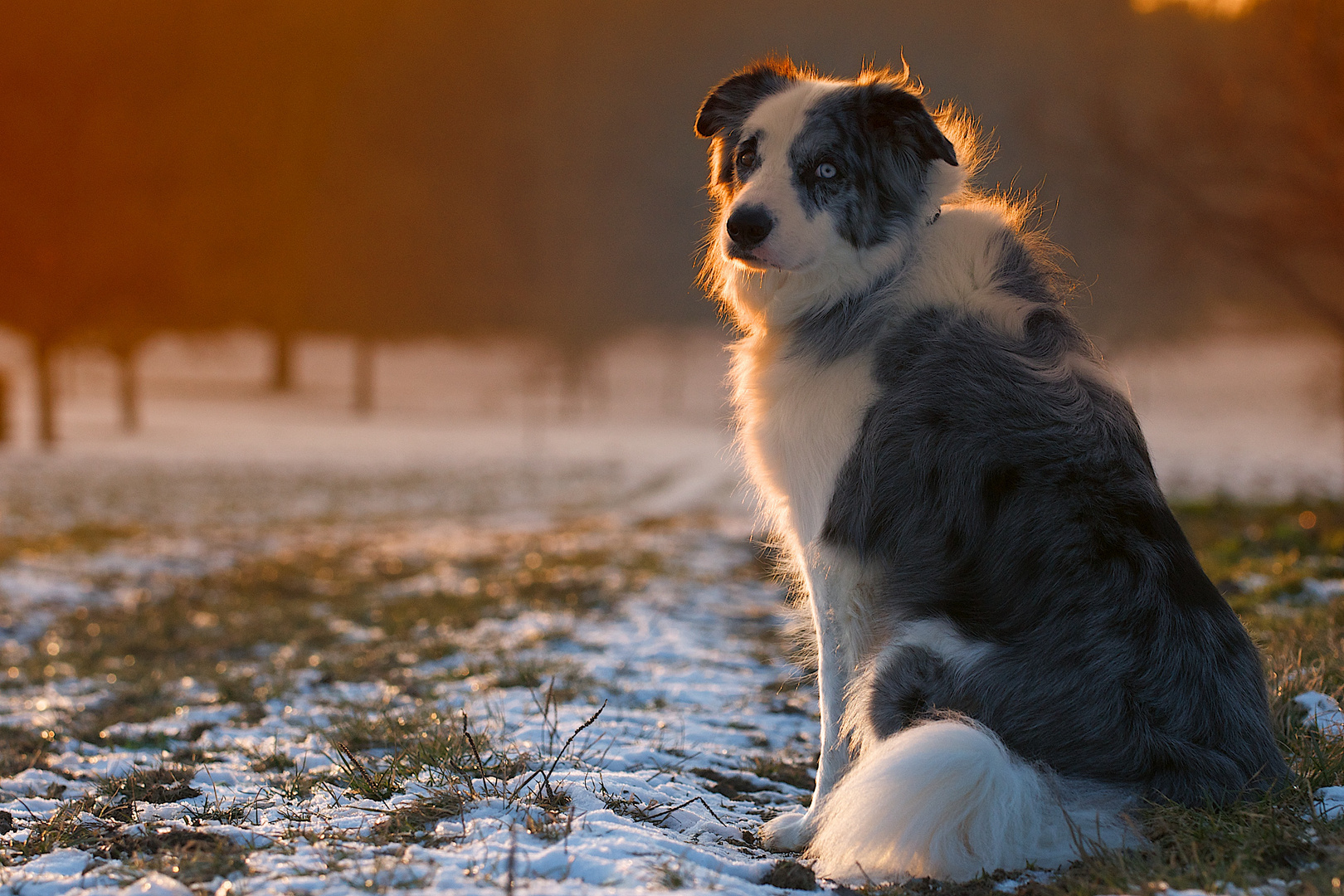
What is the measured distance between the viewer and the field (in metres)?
2.49

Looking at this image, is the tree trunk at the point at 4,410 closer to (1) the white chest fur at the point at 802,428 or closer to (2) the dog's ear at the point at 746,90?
(2) the dog's ear at the point at 746,90

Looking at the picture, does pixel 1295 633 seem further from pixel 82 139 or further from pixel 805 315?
pixel 82 139

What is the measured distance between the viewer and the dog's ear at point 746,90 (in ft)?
12.7

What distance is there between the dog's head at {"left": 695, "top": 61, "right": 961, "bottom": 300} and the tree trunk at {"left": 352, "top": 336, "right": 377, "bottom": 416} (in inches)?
1492

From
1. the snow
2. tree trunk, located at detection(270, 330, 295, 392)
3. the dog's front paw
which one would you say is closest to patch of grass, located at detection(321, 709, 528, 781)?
the dog's front paw

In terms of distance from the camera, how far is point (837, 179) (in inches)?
134

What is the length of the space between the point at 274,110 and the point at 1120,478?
34.3 metres

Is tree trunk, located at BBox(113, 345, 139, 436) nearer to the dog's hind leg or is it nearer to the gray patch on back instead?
the gray patch on back

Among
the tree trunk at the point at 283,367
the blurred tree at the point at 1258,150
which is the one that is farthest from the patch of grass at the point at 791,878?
the tree trunk at the point at 283,367

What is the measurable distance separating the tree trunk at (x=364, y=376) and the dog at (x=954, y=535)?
3804cm

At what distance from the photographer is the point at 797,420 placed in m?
3.13

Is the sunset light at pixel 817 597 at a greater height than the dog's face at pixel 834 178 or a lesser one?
lesser

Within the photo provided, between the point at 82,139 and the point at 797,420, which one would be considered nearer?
the point at 797,420

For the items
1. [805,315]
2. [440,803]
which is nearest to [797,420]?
[805,315]
